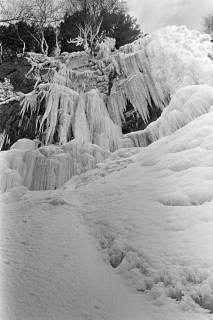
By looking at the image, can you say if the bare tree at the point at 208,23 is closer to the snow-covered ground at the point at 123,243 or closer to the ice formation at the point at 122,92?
the ice formation at the point at 122,92

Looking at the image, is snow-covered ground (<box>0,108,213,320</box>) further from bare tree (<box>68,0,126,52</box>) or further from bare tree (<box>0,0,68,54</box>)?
bare tree (<box>0,0,68,54</box>)

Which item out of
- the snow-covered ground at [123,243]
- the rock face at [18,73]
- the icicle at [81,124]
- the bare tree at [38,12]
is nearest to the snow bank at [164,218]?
the snow-covered ground at [123,243]

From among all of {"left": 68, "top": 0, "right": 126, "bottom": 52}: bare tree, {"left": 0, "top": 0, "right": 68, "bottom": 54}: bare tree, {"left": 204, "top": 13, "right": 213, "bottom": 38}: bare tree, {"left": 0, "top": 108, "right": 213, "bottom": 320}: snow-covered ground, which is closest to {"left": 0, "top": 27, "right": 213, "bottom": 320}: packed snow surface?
{"left": 0, "top": 108, "right": 213, "bottom": 320}: snow-covered ground

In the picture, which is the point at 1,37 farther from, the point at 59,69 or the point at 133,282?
the point at 133,282

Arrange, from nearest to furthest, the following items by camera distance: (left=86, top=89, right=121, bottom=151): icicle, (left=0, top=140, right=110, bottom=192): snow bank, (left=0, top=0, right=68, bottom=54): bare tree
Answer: (left=0, top=140, right=110, bottom=192): snow bank → (left=86, top=89, right=121, bottom=151): icicle → (left=0, top=0, right=68, bottom=54): bare tree

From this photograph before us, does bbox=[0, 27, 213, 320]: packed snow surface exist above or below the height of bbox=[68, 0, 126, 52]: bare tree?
below

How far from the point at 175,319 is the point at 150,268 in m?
0.44

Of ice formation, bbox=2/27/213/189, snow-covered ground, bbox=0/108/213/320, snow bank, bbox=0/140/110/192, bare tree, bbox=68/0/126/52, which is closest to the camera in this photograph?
snow-covered ground, bbox=0/108/213/320

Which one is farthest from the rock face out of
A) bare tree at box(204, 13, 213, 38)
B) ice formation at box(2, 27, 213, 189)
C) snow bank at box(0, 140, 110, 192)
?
bare tree at box(204, 13, 213, 38)

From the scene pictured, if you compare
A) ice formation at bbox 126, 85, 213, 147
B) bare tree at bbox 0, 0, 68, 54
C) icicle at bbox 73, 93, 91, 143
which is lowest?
ice formation at bbox 126, 85, 213, 147

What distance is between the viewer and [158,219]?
287 centimetres

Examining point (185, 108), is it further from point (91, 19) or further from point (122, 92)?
point (91, 19)

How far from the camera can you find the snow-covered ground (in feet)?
Result: 7.27

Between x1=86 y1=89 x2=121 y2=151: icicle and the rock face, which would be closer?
x1=86 y1=89 x2=121 y2=151: icicle
